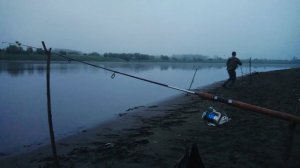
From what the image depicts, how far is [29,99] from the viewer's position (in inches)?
651

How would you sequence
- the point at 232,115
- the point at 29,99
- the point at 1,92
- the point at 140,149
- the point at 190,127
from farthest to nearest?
the point at 1,92 → the point at 29,99 → the point at 232,115 → the point at 190,127 → the point at 140,149

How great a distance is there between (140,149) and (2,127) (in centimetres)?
606

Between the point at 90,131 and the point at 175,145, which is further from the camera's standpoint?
the point at 90,131

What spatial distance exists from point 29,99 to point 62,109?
157 inches

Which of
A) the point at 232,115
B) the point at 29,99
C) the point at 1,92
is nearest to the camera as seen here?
the point at 232,115

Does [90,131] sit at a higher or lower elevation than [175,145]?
lower

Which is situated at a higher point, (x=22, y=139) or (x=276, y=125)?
(x=276, y=125)

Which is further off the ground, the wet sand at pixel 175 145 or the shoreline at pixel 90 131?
the wet sand at pixel 175 145

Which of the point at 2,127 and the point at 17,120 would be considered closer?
the point at 2,127

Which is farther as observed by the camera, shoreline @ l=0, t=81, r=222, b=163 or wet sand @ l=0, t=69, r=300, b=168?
shoreline @ l=0, t=81, r=222, b=163

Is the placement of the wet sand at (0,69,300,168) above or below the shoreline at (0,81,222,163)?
above

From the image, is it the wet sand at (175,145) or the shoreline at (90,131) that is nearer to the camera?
the wet sand at (175,145)

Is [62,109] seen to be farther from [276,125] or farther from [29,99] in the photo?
[276,125]

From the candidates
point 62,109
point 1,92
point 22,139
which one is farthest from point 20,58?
point 22,139
